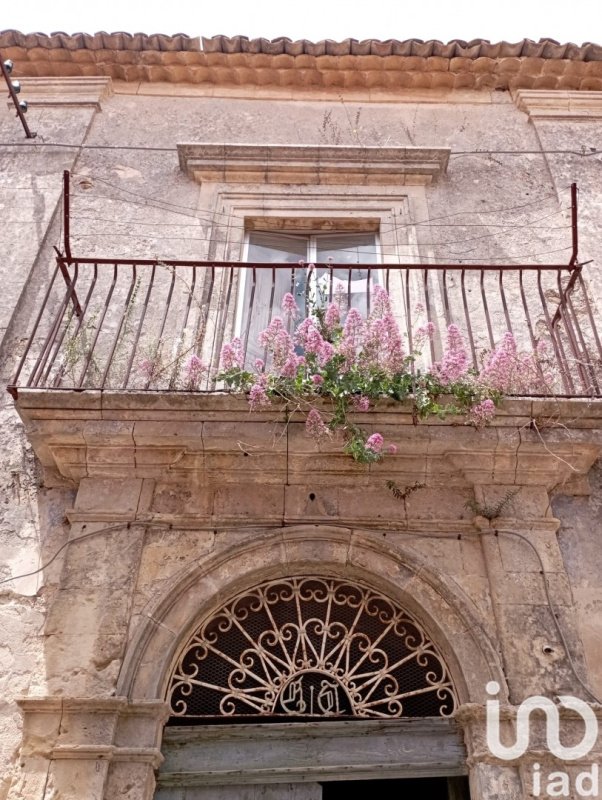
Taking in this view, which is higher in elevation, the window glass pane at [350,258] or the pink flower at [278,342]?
the window glass pane at [350,258]

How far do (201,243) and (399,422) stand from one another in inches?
97.4

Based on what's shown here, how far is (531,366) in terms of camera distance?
4562mm

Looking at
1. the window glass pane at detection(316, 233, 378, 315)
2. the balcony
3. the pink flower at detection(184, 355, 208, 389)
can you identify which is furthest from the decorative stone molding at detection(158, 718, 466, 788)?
the window glass pane at detection(316, 233, 378, 315)

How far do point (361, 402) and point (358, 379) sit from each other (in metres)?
0.17

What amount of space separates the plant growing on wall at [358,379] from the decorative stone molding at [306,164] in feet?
7.20

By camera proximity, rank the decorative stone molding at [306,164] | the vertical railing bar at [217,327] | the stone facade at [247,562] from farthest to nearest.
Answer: the decorative stone molding at [306,164]
the vertical railing bar at [217,327]
the stone facade at [247,562]

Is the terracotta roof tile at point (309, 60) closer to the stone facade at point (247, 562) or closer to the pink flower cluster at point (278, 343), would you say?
the stone facade at point (247, 562)

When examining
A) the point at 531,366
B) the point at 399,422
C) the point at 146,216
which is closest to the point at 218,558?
the point at 399,422

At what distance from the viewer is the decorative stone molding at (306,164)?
6.17m

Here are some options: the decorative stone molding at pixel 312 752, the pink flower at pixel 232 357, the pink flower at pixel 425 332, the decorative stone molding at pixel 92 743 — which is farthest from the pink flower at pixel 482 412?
the decorative stone molding at pixel 92 743

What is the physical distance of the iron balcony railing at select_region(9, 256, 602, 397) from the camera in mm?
4680

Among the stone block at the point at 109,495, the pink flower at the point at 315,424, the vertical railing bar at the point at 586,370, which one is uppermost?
the vertical railing bar at the point at 586,370

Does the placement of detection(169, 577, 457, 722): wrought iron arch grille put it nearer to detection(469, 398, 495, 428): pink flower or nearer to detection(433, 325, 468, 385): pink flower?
detection(469, 398, 495, 428): pink flower

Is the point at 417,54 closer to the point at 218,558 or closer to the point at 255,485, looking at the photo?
the point at 255,485
